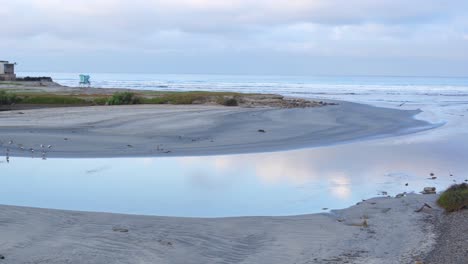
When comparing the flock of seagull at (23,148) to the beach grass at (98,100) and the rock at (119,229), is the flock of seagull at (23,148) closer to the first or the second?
the rock at (119,229)

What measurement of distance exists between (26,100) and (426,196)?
34044 mm

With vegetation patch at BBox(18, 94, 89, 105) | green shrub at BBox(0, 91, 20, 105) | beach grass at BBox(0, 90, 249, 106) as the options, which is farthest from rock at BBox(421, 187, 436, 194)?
vegetation patch at BBox(18, 94, 89, 105)

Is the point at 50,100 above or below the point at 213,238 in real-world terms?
above

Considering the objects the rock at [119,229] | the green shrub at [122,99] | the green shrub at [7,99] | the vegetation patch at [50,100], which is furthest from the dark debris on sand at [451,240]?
the vegetation patch at [50,100]

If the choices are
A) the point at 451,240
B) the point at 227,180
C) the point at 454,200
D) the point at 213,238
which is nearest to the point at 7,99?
the point at 227,180

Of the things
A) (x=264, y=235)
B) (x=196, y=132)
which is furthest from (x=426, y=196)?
(x=196, y=132)

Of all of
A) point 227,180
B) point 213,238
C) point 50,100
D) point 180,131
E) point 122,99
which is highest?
point 122,99

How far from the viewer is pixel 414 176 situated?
53.4 feet

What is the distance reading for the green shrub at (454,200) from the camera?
11398 millimetres

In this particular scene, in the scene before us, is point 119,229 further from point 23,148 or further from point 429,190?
point 23,148

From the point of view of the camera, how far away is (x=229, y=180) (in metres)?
15.3

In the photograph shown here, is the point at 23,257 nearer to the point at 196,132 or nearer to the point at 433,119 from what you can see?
the point at 196,132

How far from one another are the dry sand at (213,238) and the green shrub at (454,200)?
0.40 metres

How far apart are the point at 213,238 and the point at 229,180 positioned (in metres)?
6.05
